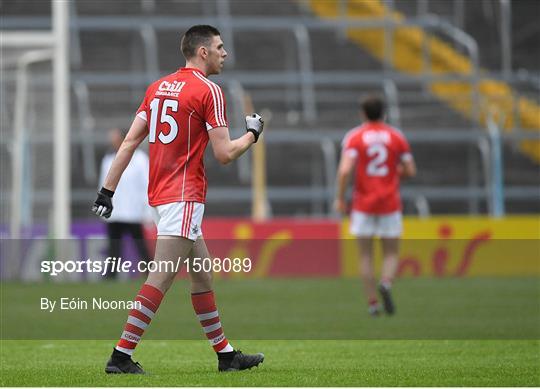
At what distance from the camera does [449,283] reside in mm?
17875

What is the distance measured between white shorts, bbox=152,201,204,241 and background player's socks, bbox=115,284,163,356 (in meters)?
0.35

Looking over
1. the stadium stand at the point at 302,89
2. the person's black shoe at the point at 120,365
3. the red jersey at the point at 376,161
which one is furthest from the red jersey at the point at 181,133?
the stadium stand at the point at 302,89

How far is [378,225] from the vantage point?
1352 centimetres

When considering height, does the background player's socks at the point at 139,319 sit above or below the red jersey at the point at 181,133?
Result: below

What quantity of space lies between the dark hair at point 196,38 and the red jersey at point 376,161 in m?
5.95

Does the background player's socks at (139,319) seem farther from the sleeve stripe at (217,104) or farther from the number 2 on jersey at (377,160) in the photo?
the number 2 on jersey at (377,160)

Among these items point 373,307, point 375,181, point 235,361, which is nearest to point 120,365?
point 235,361

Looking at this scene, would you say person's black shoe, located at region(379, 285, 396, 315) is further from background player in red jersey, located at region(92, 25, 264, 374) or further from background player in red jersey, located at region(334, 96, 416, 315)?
background player in red jersey, located at region(92, 25, 264, 374)

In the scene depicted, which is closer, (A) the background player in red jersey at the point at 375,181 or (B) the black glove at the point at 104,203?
(B) the black glove at the point at 104,203

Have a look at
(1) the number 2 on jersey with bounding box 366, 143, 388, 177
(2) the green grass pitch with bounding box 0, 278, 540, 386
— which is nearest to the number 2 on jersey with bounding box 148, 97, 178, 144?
(2) the green grass pitch with bounding box 0, 278, 540, 386

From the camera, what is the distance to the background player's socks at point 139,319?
287 inches

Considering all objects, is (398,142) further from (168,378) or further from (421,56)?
(421,56)

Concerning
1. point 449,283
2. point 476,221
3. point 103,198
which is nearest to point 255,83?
point 476,221

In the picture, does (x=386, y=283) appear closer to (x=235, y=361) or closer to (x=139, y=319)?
(x=235, y=361)
